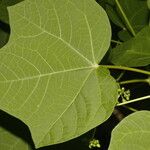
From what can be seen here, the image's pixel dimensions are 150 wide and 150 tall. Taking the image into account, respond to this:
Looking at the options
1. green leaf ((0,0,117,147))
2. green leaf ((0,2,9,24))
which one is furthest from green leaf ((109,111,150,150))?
green leaf ((0,2,9,24))

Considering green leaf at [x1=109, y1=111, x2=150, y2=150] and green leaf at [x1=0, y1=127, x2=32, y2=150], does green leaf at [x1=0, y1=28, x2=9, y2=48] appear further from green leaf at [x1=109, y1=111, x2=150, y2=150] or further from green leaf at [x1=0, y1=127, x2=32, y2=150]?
green leaf at [x1=109, y1=111, x2=150, y2=150]

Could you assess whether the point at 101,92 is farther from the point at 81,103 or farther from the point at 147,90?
the point at 147,90

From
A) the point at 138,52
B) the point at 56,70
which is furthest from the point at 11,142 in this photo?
the point at 138,52

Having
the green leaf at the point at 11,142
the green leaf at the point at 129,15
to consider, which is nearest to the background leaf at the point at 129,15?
the green leaf at the point at 129,15

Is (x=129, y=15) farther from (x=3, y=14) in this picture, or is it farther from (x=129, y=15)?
(x=3, y=14)

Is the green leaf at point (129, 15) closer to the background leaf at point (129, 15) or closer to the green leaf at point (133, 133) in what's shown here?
the background leaf at point (129, 15)

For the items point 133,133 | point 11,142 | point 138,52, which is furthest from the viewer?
point 11,142

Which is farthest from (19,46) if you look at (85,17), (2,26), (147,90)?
(147,90)
